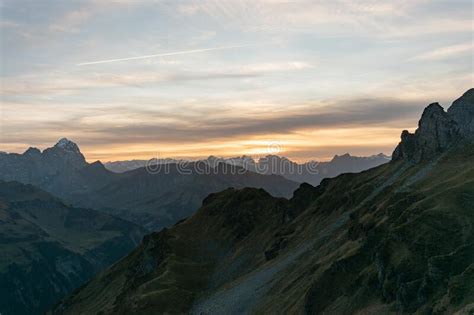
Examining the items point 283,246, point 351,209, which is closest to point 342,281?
point 351,209

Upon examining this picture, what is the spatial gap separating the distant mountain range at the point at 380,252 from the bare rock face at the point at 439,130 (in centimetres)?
35

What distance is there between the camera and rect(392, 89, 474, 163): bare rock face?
167625 mm

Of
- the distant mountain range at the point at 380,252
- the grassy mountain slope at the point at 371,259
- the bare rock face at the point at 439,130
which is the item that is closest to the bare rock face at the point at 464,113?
the bare rock face at the point at 439,130

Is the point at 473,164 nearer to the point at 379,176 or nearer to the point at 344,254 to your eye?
the point at 344,254

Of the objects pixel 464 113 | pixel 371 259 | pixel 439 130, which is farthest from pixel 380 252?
pixel 464 113

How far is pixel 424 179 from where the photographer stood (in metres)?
136

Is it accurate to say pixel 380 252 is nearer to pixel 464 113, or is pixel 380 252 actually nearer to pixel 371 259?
pixel 371 259

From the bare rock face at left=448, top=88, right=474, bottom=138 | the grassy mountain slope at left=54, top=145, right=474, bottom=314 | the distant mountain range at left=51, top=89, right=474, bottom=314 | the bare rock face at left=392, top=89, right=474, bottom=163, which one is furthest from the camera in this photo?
the bare rock face at left=392, top=89, right=474, bottom=163

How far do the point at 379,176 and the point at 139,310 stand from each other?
97647 millimetres

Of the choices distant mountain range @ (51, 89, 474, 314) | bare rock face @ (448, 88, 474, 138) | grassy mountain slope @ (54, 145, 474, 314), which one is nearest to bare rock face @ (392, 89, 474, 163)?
bare rock face @ (448, 88, 474, 138)

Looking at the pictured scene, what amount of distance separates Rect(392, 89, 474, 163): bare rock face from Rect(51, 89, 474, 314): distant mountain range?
1.15ft

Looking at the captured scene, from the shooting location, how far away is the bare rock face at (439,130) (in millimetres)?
167625

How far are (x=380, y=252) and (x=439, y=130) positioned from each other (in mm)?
84133

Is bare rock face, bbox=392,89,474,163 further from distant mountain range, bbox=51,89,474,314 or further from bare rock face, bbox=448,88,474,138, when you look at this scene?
distant mountain range, bbox=51,89,474,314
